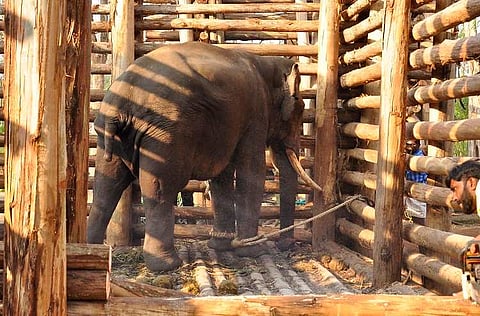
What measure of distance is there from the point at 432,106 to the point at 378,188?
0.85 meters

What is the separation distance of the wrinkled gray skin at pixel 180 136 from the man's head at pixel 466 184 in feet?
11.2

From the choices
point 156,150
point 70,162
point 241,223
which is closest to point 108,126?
point 156,150

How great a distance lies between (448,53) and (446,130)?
1.83 ft

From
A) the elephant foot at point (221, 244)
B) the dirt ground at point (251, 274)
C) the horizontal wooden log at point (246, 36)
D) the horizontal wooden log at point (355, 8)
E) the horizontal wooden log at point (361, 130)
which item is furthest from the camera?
the horizontal wooden log at point (246, 36)

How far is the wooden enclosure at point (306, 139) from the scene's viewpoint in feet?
12.0

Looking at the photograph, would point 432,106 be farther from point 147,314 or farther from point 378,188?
point 147,314

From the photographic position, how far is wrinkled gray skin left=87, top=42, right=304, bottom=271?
7125mm

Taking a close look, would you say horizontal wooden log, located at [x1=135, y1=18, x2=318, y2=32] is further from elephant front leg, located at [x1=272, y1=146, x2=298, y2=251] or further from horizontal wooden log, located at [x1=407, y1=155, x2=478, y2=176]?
horizontal wooden log, located at [x1=407, y1=155, x2=478, y2=176]

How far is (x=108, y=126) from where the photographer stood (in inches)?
278

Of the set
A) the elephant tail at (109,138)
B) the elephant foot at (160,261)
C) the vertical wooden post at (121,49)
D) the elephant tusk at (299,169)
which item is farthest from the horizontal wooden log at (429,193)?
the vertical wooden post at (121,49)

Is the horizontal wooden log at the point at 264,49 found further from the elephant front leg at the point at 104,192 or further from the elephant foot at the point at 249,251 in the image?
the elephant foot at the point at 249,251

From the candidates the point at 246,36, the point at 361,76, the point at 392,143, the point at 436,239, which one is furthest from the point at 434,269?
the point at 246,36

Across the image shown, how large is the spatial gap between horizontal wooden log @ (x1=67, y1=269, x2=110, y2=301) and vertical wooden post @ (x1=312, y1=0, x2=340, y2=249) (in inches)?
201

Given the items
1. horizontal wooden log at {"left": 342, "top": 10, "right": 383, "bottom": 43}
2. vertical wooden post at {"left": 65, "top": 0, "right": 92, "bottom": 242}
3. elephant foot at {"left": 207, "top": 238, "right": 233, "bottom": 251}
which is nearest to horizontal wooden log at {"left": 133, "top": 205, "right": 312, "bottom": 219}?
elephant foot at {"left": 207, "top": 238, "right": 233, "bottom": 251}
